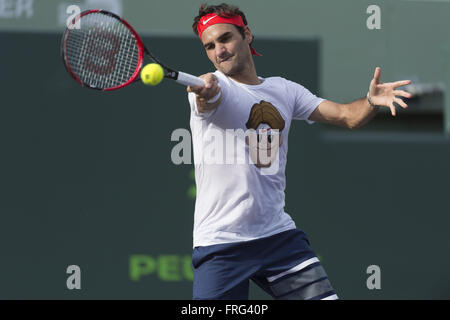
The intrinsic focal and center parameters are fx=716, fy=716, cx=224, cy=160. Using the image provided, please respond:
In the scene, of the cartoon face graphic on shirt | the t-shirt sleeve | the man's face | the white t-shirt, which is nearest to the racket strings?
the man's face

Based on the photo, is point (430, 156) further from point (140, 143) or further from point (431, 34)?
point (431, 34)

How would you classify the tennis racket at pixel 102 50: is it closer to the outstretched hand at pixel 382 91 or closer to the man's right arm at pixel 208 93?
the man's right arm at pixel 208 93

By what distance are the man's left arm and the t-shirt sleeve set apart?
0.03m

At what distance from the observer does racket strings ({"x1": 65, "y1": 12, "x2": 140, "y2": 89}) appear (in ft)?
11.8

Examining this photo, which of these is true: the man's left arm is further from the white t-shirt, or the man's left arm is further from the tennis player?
the white t-shirt

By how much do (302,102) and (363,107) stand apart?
0.32m

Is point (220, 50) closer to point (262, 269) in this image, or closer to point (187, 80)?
point (187, 80)

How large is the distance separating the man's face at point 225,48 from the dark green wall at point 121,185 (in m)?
2.50

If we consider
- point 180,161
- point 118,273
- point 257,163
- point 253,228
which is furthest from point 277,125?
point 118,273

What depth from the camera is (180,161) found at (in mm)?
6012

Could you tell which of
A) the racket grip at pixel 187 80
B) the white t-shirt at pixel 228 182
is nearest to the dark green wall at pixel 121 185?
the white t-shirt at pixel 228 182

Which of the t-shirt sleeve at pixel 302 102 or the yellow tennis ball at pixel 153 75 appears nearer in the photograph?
the yellow tennis ball at pixel 153 75

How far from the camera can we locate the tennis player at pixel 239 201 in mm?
3359

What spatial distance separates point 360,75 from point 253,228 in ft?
27.7
